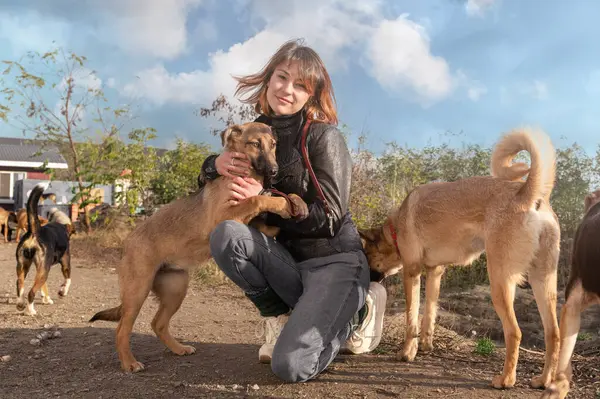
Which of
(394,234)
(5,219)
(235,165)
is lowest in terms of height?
(5,219)

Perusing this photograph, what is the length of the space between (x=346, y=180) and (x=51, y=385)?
2625 millimetres

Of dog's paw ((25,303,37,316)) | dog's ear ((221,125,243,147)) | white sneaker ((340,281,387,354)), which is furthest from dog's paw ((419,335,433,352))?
dog's paw ((25,303,37,316))

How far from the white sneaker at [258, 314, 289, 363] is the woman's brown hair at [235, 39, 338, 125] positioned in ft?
5.22

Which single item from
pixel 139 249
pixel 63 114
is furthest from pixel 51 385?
pixel 63 114

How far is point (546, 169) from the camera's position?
139 inches

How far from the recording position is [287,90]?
4.03 metres

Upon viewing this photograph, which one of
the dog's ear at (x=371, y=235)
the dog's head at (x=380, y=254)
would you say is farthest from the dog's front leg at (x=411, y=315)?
the dog's ear at (x=371, y=235)

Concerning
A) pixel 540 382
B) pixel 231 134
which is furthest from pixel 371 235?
pixel 540 382

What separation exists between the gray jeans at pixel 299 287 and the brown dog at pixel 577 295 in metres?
1.32

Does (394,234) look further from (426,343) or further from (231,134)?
(231,134)

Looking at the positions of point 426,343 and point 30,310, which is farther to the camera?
point 30,310

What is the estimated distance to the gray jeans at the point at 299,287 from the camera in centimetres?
352

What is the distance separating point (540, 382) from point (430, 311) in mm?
1117

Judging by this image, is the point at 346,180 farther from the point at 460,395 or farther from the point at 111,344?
the point at 111,344
